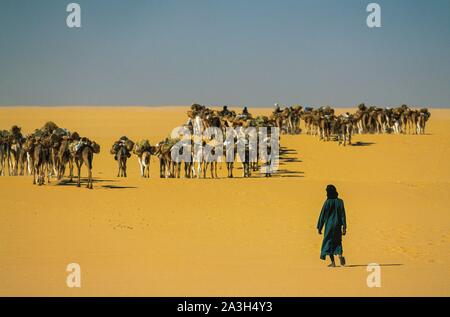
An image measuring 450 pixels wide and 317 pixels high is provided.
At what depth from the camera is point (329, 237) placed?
1378 cm

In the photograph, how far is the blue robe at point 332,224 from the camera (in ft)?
45.0

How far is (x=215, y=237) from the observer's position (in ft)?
59.0

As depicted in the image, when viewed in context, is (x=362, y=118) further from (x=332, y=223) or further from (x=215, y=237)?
(x=332, y=223)

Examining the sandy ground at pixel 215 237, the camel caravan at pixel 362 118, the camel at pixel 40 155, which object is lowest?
the sandy ground at pixel 215 237

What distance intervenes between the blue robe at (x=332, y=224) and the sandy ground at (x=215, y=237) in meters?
0.44

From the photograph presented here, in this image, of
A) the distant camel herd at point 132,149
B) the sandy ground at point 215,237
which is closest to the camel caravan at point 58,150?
the distant camel herd at point 132,149

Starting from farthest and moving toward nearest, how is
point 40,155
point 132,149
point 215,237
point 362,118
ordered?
1. point 362,118
2. point 132,149
3. point 40,155
4. point 215,237

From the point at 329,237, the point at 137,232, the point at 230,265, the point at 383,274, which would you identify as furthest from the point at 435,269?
the point at 137,232

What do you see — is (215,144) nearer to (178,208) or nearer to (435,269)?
(178,208)

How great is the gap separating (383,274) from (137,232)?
7272 millimetres

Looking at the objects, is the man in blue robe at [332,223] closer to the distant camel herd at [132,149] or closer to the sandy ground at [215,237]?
the sandy ground at [215,237]

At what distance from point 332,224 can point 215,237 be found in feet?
16.1

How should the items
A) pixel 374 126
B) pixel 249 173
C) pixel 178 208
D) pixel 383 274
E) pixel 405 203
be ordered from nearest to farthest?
pixel 383 274 → pixel 178 208 → pixel 405 203 → pixel 249 173 → pixel 374 126

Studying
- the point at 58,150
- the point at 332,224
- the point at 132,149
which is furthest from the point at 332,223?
the point at 132,149
